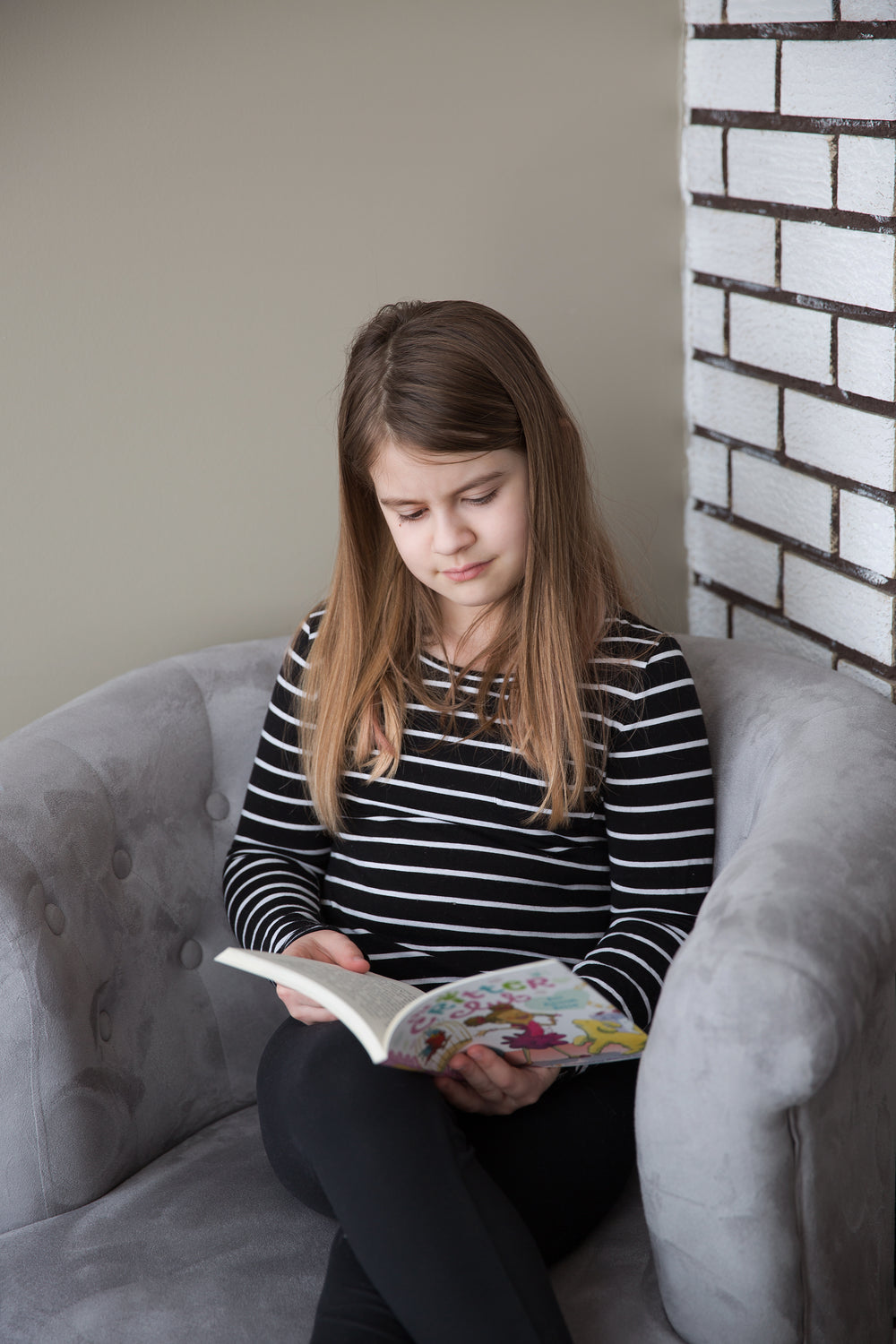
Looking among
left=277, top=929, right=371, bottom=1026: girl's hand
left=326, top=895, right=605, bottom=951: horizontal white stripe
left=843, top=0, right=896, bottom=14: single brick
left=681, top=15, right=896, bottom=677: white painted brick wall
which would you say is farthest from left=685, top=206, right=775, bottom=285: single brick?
left=277, top=929, right=371, bottom=1026: girl's hand

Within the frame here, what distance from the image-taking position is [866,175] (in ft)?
3.79

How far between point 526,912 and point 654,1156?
32cm

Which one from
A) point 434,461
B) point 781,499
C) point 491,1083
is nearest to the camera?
point 491,1083

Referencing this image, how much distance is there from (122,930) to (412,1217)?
17.9 inches

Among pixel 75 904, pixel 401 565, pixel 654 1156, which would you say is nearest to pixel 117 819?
pixel 75 904

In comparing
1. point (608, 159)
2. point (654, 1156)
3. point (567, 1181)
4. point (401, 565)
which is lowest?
point (567, 1181)

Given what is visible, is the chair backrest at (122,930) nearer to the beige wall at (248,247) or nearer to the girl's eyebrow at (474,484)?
the beige wall at (248,247)

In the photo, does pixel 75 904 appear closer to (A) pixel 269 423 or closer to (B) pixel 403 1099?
(B) pixel 403 1099

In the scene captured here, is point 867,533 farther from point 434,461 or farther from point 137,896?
point 137,896

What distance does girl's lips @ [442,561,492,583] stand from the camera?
1.09 m

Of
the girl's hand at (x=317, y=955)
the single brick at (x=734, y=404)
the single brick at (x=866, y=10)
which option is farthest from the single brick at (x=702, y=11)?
the girl's hand at (x=317, y=955)

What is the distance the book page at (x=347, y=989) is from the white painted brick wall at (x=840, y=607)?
0.63m

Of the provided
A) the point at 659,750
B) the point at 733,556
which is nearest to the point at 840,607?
the point at 733,556

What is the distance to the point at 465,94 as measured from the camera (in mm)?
1358
